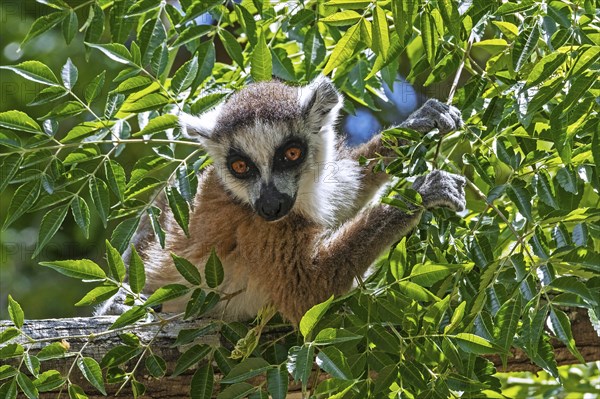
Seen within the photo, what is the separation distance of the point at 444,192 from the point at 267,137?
1.08 m

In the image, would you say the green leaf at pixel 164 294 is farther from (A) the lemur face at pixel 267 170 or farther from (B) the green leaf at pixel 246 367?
(A) the lemur face at pixel 267 170

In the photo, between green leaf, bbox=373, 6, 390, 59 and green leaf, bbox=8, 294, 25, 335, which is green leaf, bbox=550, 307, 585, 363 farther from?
green leaf, bbox=8, 294, 25, 335

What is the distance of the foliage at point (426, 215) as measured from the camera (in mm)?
2574

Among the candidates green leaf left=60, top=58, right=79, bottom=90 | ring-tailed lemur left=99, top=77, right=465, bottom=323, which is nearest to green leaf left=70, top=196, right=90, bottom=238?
green leaf left=60, top=58, right=79, bottom=90

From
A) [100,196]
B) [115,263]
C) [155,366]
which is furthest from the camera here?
[100,196]

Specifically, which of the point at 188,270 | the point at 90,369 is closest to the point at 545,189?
the point at 188,270

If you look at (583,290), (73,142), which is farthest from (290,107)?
(583,290)

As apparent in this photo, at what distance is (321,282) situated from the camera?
12.7 ft

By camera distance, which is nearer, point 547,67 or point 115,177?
point 547,67

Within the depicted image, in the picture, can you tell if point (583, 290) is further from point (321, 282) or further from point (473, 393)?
point (321, 282)

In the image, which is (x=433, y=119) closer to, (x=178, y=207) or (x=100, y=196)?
(x=178, y=207)

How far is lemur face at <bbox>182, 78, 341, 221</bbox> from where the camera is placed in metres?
4.19

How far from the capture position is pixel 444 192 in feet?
11.5

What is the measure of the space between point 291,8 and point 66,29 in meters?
1.25
